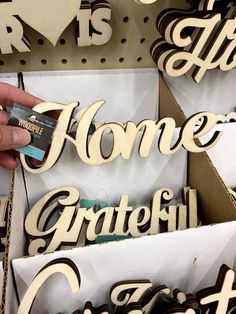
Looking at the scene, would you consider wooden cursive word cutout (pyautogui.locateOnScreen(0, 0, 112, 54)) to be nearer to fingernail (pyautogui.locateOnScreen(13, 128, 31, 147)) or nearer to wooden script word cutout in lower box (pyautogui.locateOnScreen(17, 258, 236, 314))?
fingernail (pyautogui.locateOnScreen(13, 128, 31, 147))

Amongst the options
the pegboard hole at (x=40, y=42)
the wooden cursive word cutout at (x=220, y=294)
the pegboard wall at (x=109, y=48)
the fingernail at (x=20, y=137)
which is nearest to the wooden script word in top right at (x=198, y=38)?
the pegboard wall at (x=109, y=48)

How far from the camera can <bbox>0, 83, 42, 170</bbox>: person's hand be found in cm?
77

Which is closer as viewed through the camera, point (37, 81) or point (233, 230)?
point (233, 230)

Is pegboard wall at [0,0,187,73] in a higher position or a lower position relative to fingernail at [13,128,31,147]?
higher

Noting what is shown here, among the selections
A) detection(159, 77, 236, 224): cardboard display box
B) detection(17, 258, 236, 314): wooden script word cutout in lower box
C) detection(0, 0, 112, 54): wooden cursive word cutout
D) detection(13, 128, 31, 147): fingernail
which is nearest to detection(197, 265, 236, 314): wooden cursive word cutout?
detection(17, 258, 236, 314): wooden script word cutout in lower box

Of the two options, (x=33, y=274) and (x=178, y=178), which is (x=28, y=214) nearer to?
(x=33, y=274)

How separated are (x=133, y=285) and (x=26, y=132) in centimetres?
38

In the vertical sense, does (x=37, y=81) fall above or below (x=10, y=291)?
above

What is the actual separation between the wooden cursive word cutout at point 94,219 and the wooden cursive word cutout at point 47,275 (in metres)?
0.24

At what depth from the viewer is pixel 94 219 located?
38.2 inches

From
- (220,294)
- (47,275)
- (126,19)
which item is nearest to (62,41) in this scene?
(126,19)

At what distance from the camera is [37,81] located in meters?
1.12

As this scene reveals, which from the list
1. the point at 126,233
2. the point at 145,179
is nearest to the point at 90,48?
the point at 145,179

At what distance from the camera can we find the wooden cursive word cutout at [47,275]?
0.69 m
